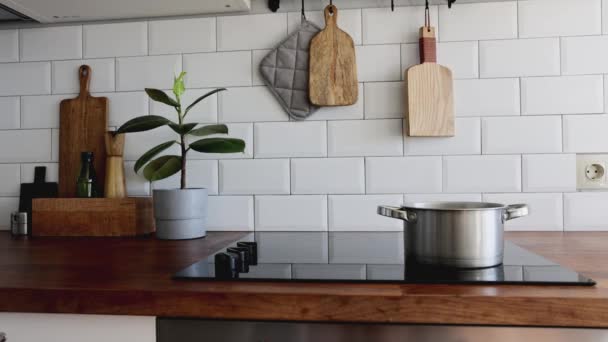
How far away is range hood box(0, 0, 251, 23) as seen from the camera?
3.75ft

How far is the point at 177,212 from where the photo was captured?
1.06 metres

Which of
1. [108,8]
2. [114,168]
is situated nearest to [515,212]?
[114,168]

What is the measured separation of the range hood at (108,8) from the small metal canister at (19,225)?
54cm

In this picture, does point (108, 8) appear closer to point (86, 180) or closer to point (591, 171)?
point (86, 180)

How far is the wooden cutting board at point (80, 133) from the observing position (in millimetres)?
1262

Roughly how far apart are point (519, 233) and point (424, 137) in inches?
13.1

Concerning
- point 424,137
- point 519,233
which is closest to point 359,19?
point 424,137

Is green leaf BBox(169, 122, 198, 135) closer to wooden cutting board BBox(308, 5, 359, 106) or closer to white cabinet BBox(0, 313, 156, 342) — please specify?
wooden cutting board BBox(308, 5, 359, 106)

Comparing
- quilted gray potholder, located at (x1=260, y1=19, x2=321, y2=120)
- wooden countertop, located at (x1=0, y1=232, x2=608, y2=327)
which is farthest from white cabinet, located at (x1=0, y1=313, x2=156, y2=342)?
quilted gray potholder, located at (x1=260, y1=19, x2=321, y2=120)

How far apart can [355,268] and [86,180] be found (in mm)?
813

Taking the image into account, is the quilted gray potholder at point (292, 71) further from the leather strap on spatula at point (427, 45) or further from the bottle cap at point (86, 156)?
the bottle cap at point (86, 156)

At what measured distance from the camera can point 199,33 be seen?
4.09ft

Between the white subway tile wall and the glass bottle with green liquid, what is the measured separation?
0.31ft

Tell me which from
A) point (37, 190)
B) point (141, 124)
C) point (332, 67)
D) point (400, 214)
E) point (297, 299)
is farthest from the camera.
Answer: point (37, 190)
